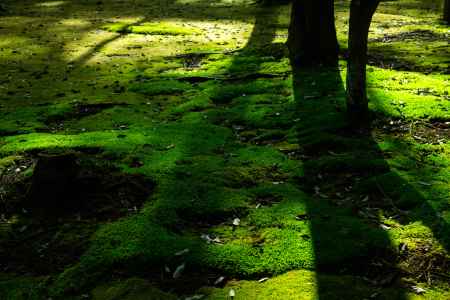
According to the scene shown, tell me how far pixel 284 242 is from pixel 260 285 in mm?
979

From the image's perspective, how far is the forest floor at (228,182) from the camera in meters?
6.50

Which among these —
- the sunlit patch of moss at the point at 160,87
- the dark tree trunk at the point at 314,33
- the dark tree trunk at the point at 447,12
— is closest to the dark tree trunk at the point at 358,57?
the dark tree trunk at the point at 314,33

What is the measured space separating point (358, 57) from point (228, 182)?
4.21 metres

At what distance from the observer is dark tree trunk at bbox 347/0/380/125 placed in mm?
10052

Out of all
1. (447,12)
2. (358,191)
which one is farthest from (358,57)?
(447,12)

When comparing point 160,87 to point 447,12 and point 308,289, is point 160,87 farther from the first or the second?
point 447,12

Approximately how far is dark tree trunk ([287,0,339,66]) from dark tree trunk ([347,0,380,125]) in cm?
576

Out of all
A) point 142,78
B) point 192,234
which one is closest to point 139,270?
point 192,234

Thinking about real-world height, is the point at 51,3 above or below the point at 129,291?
above

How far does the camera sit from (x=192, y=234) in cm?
743

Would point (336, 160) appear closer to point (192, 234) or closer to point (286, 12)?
point (192, 234)

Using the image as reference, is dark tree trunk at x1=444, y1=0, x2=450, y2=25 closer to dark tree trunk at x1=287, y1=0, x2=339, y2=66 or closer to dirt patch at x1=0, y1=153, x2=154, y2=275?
dark tree trunk at x1=287, y1=0, x2=339, y2=66

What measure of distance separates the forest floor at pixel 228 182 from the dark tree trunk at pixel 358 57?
24.1 inches

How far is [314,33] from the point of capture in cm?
1642
